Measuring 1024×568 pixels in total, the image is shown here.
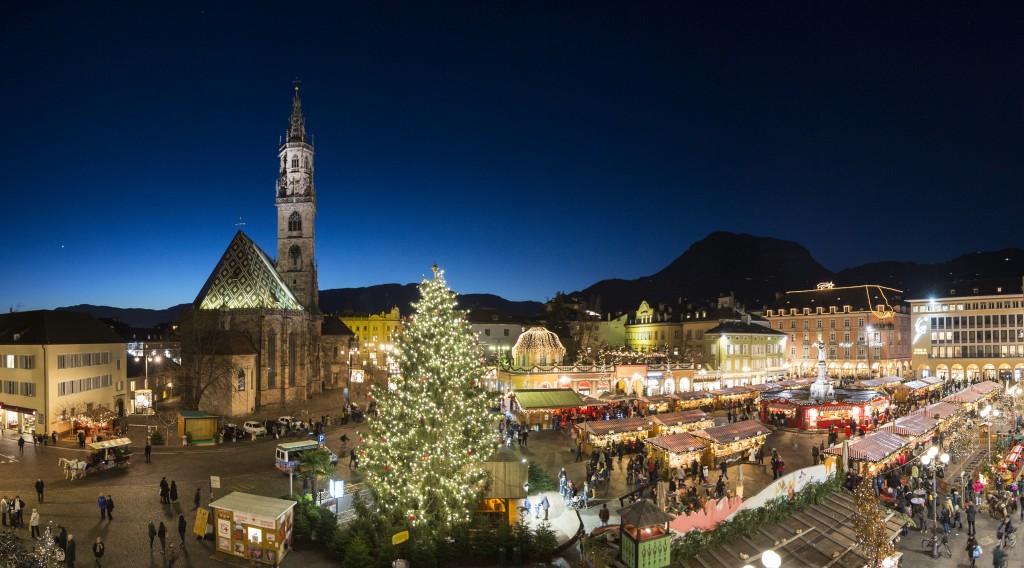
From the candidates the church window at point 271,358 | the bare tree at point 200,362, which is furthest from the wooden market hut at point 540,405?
the church window at point 271,358

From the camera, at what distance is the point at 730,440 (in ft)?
90.0

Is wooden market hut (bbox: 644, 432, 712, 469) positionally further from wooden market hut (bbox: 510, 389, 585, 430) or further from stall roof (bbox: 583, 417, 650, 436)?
wooden market hut (bbox: 510, 389, 585, 430)

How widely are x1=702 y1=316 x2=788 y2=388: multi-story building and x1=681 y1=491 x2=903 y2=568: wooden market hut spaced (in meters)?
42.4

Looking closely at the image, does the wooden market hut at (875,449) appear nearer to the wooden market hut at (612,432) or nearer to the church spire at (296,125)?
the wooden market hut at (612,432)

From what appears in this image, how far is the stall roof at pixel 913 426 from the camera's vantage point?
94.5 ft

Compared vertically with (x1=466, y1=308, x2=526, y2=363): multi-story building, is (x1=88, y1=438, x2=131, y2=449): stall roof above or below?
below

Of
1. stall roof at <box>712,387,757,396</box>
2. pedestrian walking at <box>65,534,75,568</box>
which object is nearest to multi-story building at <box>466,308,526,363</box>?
stall roof at <box>712,387,757,396</box>

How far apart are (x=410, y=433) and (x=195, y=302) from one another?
41713 mm

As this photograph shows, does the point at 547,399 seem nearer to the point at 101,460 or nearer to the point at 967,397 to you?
the point at 101,460

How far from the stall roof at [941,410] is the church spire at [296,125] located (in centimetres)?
6161

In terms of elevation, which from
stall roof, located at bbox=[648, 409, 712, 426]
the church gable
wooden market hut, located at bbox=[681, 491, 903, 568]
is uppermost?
the church gable

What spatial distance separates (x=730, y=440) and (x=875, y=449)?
19.0 feet

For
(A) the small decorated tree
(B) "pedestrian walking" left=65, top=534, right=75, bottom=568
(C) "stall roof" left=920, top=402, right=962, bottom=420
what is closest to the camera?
(A) the small decorated tree

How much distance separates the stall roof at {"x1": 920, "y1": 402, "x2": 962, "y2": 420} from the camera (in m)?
33.3
